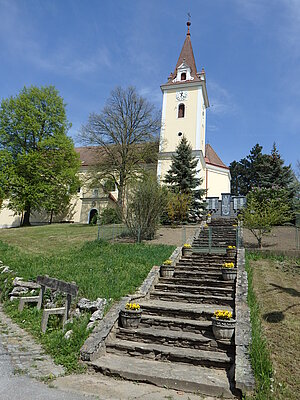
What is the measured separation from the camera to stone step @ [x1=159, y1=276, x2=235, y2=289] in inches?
356

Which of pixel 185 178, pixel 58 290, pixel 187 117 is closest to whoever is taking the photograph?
pixel 58 290

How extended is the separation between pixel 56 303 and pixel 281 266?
24.7 feet

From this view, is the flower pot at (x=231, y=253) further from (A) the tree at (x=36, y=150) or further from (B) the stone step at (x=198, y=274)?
(A) the tree at (x=36, y=150)

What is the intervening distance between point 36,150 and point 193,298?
26.5m

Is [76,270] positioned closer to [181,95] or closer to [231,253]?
[231,253]

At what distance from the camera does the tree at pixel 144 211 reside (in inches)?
673

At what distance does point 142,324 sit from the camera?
270 inches

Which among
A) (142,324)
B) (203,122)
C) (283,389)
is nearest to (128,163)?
(203,122)

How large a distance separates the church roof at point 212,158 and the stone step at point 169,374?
108 feet

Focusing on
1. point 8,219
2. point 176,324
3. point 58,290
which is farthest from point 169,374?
point 8,219

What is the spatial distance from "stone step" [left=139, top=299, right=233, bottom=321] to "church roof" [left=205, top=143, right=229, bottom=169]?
3042 centimetres

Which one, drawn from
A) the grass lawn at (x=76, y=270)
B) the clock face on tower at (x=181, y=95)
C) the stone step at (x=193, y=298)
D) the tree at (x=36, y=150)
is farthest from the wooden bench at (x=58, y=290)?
the clock face on tower at (x=181, y=95)

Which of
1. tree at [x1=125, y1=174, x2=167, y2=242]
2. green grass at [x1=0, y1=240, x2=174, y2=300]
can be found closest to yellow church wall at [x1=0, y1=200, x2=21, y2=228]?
green grass at [x1=0, y1=240, x2=174, y2=300]

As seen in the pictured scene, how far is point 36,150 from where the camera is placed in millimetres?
30516
